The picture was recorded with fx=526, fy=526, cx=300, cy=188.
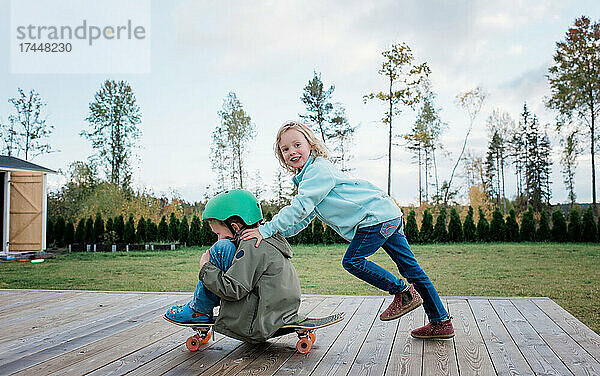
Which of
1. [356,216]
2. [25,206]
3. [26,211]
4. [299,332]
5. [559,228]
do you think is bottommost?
[299,332]

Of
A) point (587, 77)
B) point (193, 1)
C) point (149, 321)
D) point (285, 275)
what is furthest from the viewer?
point (587, 77)

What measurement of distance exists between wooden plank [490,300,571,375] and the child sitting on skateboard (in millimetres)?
1111

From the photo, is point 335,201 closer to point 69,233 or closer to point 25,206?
point 25,206

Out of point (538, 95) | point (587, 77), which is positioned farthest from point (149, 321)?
point (538, 95)

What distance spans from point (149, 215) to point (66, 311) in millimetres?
11944

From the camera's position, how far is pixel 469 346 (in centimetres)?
268

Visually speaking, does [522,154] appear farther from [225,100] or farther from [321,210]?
[321,210]

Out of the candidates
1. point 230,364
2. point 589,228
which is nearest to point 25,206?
point 230,364

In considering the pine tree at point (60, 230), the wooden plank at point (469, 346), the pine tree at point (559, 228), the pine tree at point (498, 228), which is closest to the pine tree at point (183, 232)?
the pine tree at point (60, 230)

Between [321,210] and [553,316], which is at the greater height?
[321,210]

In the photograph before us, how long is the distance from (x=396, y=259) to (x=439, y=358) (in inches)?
23.5

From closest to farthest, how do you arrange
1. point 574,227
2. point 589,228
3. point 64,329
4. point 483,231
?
point 64,329 → point 589,228 → point 574,227 → point 483,231

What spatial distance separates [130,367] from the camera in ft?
7.59

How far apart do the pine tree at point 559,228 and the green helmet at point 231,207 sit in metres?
11.5
